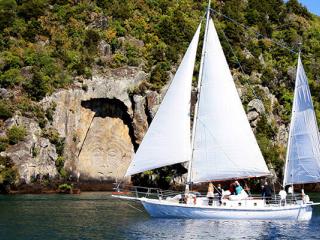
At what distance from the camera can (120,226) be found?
31.4 m

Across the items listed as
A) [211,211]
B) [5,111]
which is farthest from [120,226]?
[5,111]

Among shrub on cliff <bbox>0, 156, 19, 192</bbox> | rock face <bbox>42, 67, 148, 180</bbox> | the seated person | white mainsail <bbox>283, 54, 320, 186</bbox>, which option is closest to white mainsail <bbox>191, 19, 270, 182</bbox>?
the seated person

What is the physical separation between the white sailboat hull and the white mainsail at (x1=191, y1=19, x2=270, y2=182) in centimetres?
228

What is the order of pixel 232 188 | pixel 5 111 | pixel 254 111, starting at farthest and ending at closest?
pixel 254 111, pixel 5 111, pixel 232 188

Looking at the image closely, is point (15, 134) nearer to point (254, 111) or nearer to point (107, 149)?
point (107, 149)

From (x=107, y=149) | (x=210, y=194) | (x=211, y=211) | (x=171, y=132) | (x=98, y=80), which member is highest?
(x=98, y=80)

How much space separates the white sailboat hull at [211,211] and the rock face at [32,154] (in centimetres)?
2784

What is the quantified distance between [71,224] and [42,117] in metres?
34.5

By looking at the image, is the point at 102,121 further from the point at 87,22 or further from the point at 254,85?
the point at 254,85

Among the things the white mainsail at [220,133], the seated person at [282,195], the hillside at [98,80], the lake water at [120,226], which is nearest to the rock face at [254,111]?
the hillside at [98,80]

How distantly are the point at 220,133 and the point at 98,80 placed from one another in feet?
120

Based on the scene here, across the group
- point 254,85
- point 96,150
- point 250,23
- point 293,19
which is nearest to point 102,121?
point 96,150

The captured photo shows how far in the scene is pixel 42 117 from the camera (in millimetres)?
64688

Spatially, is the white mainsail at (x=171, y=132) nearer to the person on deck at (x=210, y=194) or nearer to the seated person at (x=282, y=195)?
the person on deck at (x=210, y=194)
